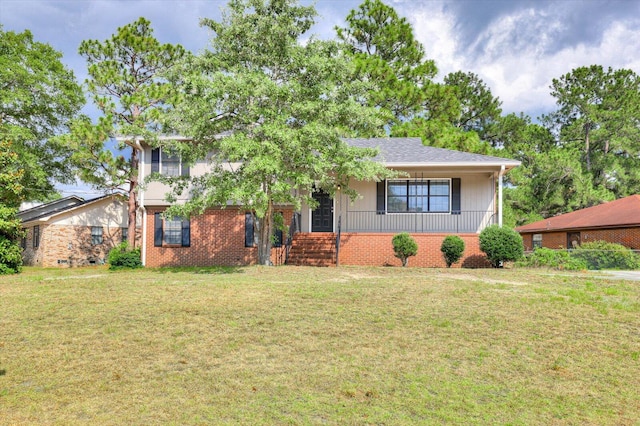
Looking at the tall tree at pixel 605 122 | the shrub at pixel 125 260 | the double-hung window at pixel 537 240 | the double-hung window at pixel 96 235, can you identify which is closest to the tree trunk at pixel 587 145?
the tall tree at pixel 605 122

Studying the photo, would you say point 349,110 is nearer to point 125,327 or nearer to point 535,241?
point 125,327

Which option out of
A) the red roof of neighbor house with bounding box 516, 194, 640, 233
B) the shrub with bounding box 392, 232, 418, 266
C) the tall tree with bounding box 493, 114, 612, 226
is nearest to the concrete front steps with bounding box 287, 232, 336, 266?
the shrub with bounding box 392, 232, 418, 266

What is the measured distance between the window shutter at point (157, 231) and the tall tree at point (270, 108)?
4262mm

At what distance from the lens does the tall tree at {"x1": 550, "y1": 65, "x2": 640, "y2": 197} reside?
104 ft

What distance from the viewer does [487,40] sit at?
1738 cm

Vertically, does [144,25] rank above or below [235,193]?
above

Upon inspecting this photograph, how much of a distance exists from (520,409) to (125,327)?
207 inches

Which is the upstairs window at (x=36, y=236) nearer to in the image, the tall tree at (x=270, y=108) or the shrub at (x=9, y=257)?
the shrub at (x=9, y=257)

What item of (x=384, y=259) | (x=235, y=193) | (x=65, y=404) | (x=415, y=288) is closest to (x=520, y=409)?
(x=65, y=404)

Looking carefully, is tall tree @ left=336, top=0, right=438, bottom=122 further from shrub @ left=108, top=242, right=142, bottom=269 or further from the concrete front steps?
shrub @ left=108, top=242, right=142, bottom=269

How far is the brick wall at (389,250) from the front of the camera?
50.0ft

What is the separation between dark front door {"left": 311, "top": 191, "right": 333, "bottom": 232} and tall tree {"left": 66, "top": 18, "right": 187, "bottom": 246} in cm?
743

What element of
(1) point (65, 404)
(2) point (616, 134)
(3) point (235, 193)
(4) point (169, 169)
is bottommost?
(1) point (65, 404)

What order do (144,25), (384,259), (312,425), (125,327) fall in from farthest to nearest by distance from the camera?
(144,25)
(384,259)
(125,327)
(312,425)
